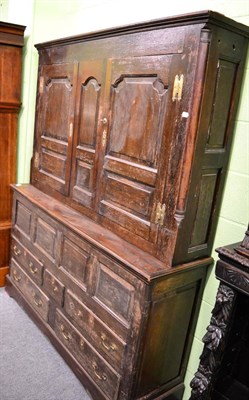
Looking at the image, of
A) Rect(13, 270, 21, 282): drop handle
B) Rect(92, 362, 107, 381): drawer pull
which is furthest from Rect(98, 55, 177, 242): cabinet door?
Rect(13, 270, 21, 282): drop handle

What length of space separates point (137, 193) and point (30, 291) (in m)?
1.29

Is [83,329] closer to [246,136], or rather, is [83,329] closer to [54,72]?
[246,136]

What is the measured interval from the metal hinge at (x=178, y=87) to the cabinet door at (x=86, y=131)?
0.54m

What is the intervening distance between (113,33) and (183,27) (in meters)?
0.46

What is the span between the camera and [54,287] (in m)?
2.18

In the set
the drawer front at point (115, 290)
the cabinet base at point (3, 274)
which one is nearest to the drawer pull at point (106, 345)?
the drawer front at point (115, 290)

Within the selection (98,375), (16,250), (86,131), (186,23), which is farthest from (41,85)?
(98,375)

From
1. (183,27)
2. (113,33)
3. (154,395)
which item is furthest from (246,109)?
(154,395)

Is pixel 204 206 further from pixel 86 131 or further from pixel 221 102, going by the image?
pixel 86 131

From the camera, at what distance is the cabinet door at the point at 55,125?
7.02 feet

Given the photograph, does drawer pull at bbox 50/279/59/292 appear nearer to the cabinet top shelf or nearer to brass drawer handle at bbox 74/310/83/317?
brass drawer handle at bbox 74/310/83/317

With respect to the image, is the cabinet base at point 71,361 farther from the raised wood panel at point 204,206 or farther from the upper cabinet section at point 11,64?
the upper cabinet section at point 11,64

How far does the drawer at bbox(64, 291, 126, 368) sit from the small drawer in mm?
57

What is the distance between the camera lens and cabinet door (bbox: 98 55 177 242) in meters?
1.53
